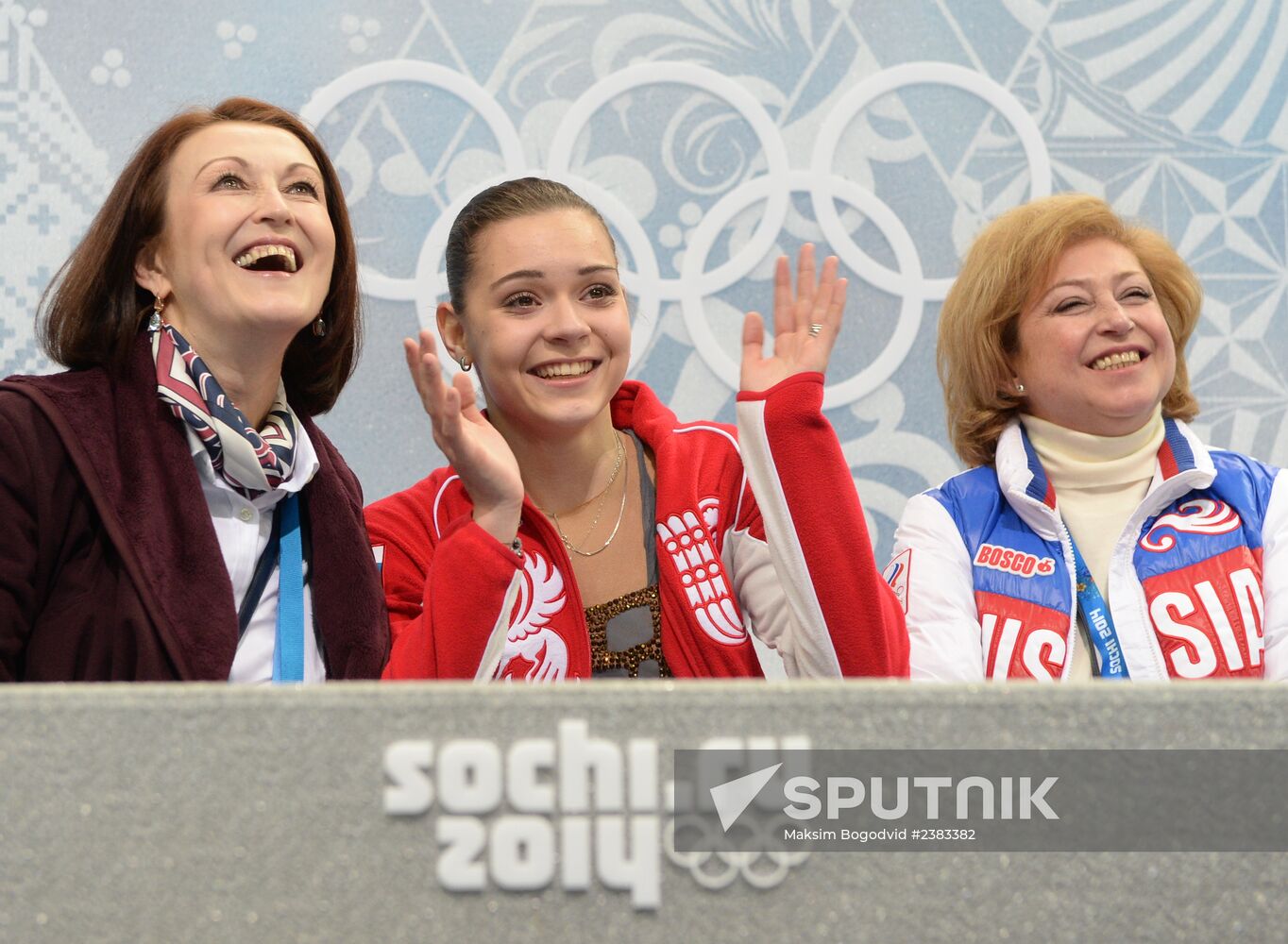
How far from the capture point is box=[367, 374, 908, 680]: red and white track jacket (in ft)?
4.74

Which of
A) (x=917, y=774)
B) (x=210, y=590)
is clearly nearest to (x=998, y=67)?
(x=210, y=590)

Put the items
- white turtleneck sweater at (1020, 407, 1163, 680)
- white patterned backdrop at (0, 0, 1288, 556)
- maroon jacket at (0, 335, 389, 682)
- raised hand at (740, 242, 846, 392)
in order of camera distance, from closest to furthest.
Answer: maroon jacket at (0, 335, 389, 682), raised hand at (740, 242, 846, 392), white turtleneck sweater at (1020, 407, 1163, 680), white patterned backdrop at (0, 0, 1288, 556)

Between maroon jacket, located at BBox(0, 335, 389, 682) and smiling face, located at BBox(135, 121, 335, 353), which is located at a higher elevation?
smiling face, located at BBox(135, 121, 335, 353)

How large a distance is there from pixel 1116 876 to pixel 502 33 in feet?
7.66

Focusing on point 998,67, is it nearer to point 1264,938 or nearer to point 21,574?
point 21,574

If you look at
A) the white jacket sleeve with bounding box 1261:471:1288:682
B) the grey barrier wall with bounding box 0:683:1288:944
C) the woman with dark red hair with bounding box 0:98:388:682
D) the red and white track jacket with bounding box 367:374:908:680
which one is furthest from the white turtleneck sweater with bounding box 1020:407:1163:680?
the grey barrier wall with bounding box 0:683:1288:944

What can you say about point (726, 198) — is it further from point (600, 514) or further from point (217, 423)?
point (217, 423)

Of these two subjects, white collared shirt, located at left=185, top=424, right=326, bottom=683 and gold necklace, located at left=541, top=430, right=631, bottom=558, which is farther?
gold necklace, located at left=541, top=430, right=631, bottom=558

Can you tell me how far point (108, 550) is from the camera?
4.54 feet

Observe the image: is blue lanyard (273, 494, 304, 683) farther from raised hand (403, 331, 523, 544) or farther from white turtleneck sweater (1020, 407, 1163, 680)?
white turtleneck sweater (1020, 407, 1163, 680)

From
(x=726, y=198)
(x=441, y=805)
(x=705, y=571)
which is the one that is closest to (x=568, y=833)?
(x=441, y=805)

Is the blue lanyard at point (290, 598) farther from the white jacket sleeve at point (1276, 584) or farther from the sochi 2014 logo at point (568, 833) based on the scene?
the white jacket sleeve at point (1276, 584)

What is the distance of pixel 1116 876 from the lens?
2.28 ft

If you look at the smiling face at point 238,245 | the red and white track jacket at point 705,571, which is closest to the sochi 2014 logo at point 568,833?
the red and white track jacket at point 705,571
